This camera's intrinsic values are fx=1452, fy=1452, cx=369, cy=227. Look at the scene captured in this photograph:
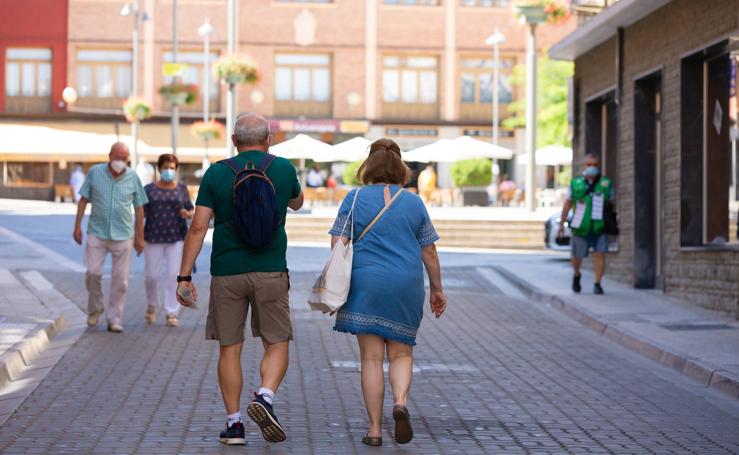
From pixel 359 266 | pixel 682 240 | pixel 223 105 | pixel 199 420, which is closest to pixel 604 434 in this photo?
pixel 359 266

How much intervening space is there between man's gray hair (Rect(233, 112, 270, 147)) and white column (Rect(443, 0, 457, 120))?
188ft

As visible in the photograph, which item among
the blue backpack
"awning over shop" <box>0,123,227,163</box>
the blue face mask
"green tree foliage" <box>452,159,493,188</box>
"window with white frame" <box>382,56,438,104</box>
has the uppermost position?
"window with white frame" <box>382,56,438,104</box>

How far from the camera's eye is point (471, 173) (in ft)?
176

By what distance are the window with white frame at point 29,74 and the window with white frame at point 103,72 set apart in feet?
Answer: 4.73

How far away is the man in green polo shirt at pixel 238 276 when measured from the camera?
785cm

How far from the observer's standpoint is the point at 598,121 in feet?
79.6

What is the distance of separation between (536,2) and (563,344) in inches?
936

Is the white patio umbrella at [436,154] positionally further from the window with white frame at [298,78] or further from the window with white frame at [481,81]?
the window with white frame at [481,81]

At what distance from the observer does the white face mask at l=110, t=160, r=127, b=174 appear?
13.6 m

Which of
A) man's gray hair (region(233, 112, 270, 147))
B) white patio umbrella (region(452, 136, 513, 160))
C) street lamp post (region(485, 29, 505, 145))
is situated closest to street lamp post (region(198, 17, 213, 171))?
street lamp post (region(485, 29, 505, 145))

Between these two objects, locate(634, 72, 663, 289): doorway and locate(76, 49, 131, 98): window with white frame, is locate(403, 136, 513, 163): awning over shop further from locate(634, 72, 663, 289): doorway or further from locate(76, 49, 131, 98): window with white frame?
locate(76, 49, 131, 98): window with white frame

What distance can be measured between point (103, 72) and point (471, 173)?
19363 mm

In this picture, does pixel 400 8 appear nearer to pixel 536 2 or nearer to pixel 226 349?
pixel 536 2

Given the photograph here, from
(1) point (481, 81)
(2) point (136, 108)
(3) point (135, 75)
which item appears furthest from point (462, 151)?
(1) point (481, 81)
